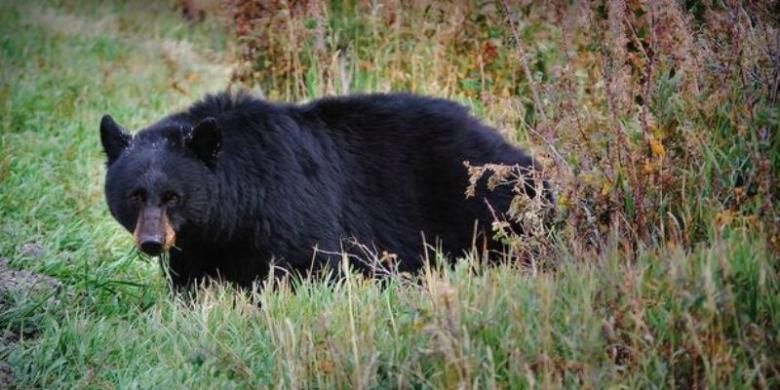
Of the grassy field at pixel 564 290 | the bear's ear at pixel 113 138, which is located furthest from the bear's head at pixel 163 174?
the grassy field at pixel 564 290

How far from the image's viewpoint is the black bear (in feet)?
21.4

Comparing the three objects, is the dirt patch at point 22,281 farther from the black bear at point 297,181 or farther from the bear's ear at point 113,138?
the bear's ear at point 113,138

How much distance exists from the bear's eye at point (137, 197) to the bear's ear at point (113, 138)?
1.10 ft

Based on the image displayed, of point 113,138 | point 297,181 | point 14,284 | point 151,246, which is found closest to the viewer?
point 151,246

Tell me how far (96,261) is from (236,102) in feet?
4.69

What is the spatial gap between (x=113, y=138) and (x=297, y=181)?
1083 millimetres

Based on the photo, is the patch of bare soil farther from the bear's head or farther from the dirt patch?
the bear's head

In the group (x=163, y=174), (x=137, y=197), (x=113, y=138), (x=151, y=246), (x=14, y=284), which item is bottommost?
(x=14, y=284)

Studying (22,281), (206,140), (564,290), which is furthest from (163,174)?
(564,290)

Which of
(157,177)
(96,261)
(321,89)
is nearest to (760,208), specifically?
(157,177)

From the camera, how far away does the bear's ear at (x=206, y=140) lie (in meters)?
6.45

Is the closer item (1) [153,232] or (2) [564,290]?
(2) [564,290]

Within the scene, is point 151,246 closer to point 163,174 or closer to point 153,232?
point 153,232

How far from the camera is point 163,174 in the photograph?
21.2 ft
